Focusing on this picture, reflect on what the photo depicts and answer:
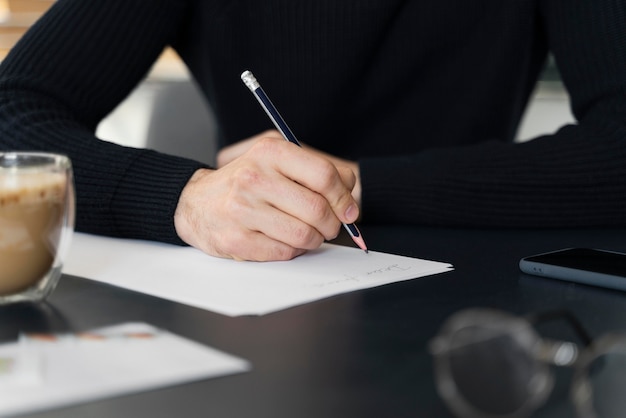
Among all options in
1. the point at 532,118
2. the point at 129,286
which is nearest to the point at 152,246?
the point at 129,286

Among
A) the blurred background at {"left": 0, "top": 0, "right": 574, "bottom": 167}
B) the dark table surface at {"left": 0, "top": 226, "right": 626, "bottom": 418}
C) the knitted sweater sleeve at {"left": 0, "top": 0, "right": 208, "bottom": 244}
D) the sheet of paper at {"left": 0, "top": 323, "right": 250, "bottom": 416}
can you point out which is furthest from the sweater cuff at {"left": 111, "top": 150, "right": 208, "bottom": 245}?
the blurred background at {"left": 0, "top": 0, "right": 574, "bottom": 167}

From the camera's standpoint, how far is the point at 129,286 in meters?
0.82

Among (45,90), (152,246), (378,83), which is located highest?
(378,83)

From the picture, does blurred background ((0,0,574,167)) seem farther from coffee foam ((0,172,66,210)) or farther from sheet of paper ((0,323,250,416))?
sheet of paper ((0,323,250,416))

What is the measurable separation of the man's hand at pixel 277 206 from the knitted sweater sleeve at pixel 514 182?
10.8 inches

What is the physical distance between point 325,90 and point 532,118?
2.60ft

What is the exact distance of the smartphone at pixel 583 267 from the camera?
0.81 meters

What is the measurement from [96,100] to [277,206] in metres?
0.63

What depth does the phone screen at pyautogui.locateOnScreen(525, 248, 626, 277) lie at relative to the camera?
831 millimetres

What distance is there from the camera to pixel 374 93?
5.62 ft

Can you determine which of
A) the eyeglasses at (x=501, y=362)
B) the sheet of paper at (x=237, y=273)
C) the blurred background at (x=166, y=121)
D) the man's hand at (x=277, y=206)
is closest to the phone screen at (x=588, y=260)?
the sheet of paper at (x=237, y=273)

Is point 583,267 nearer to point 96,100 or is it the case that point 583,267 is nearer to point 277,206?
point 277,206

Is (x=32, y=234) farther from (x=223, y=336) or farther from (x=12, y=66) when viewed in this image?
(x=12, y=66)

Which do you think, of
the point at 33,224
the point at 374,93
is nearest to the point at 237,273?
the point at 33,224
